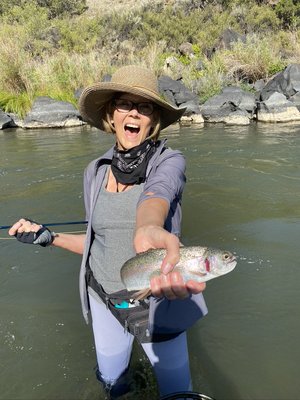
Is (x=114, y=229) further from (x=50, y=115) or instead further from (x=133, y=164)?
(x=50, y=115)

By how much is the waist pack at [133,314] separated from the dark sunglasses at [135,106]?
1024 millimetres

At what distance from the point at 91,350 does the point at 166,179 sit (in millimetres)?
2030

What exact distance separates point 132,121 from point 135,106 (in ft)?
0.31

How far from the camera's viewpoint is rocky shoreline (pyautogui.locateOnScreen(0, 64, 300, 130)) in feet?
46.6

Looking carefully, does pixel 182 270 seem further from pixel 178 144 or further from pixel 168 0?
pixel 168 0

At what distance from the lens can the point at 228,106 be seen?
14680 millimetres

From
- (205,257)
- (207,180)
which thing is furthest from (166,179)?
(207,180)

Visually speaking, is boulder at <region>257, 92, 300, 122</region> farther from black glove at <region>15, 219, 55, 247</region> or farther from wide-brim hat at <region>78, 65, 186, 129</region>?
black glove at <region>15, 219, 55, 247</region>

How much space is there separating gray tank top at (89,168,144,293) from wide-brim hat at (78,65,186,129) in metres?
0.53

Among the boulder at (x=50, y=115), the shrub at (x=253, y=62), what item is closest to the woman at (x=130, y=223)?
the boulder at (x=50, y=115)

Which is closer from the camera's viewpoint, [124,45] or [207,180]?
[207,180]

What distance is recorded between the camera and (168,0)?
41.3 meters

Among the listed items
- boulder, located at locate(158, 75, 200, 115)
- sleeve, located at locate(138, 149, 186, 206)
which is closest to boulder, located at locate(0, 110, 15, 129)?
boulder, located at locate(158, 75, 200, 115)

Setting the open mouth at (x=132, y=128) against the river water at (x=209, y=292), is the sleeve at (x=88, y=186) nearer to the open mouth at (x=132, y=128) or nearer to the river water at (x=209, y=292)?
the open mouth at (x=132, y=128)
